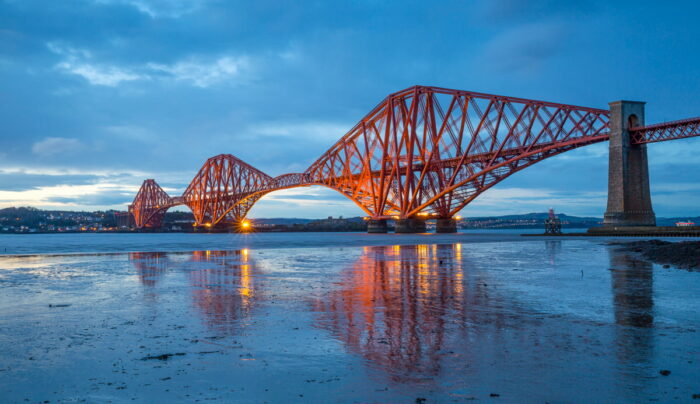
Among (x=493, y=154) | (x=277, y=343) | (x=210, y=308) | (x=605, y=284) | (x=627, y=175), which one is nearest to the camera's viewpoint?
(x=277, y=343)

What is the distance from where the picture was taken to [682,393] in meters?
4.79

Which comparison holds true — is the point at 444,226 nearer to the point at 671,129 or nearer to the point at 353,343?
the point at 671,129

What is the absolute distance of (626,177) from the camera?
48.7 m

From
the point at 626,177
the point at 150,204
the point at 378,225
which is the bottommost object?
the point at 378,225

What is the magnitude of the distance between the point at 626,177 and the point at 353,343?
162 ft

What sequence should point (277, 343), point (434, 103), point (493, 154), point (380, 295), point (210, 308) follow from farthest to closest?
point (434, 103)
point (493, 154)
point (380, 295)
point (210, 308)
point (277, 343)

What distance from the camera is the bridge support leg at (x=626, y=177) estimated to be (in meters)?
49.0

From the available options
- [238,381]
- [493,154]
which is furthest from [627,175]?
[238,381]

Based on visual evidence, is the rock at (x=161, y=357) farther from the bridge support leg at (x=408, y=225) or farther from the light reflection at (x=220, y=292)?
the bridge support leg at (x=408, y=225)

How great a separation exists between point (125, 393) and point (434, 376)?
3.12 metres

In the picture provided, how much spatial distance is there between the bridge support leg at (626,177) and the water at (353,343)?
40.3 metres

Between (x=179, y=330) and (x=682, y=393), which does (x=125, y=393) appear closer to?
(x=179, y=330)

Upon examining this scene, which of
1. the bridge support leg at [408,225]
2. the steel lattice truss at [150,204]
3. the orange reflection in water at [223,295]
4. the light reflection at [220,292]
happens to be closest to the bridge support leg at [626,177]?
the bridge support leg at [408,225]

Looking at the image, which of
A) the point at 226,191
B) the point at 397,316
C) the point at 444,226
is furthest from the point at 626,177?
the point at 226,191
